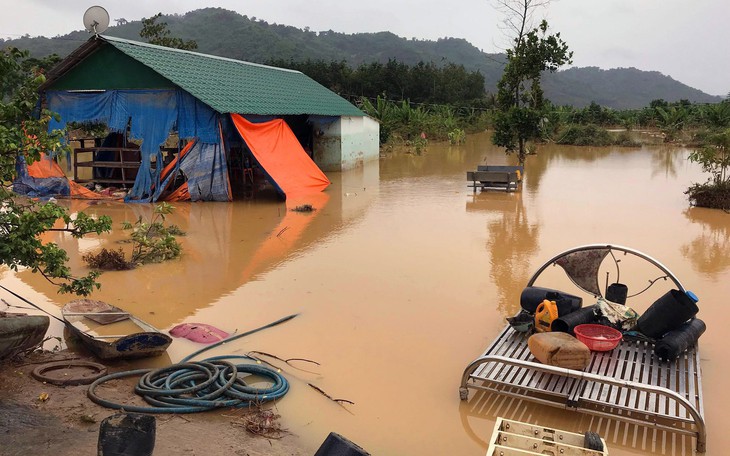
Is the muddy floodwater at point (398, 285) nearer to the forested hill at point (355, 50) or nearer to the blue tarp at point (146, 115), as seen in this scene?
the blue tarp at point (146, 115)

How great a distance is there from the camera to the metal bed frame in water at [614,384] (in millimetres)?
4800

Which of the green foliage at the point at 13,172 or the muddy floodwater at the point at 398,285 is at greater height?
the green foliage at the point at 13,172

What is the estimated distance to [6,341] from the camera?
5.32m

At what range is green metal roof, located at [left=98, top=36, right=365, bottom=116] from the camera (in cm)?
1528

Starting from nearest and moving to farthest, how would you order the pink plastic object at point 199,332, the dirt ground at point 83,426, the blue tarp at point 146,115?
the dirt ground at point 83,426 < the pink plastic object at point 199,332 < the blue tarp at point 146,115

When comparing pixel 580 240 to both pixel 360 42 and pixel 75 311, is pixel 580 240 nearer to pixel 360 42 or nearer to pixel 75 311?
pixel 75 311

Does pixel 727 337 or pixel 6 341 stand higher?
pixel 6 341

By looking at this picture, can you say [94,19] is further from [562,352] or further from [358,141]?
[562,352]

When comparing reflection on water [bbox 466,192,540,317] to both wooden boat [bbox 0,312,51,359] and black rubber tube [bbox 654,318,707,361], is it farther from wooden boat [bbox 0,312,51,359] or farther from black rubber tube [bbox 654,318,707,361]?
wooden boat [bbox 0,312,51,359]

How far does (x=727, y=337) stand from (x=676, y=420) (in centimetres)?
255

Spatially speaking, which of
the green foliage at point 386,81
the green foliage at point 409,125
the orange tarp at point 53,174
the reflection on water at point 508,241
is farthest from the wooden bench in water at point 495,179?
the green foliage at point 386,81

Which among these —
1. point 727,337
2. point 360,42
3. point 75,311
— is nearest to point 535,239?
point 727,337

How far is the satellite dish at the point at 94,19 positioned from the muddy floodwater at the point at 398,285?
14.6 ft

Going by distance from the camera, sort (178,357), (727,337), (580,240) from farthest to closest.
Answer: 1. (580,240)
2. (727,337)
3. (178,357)
